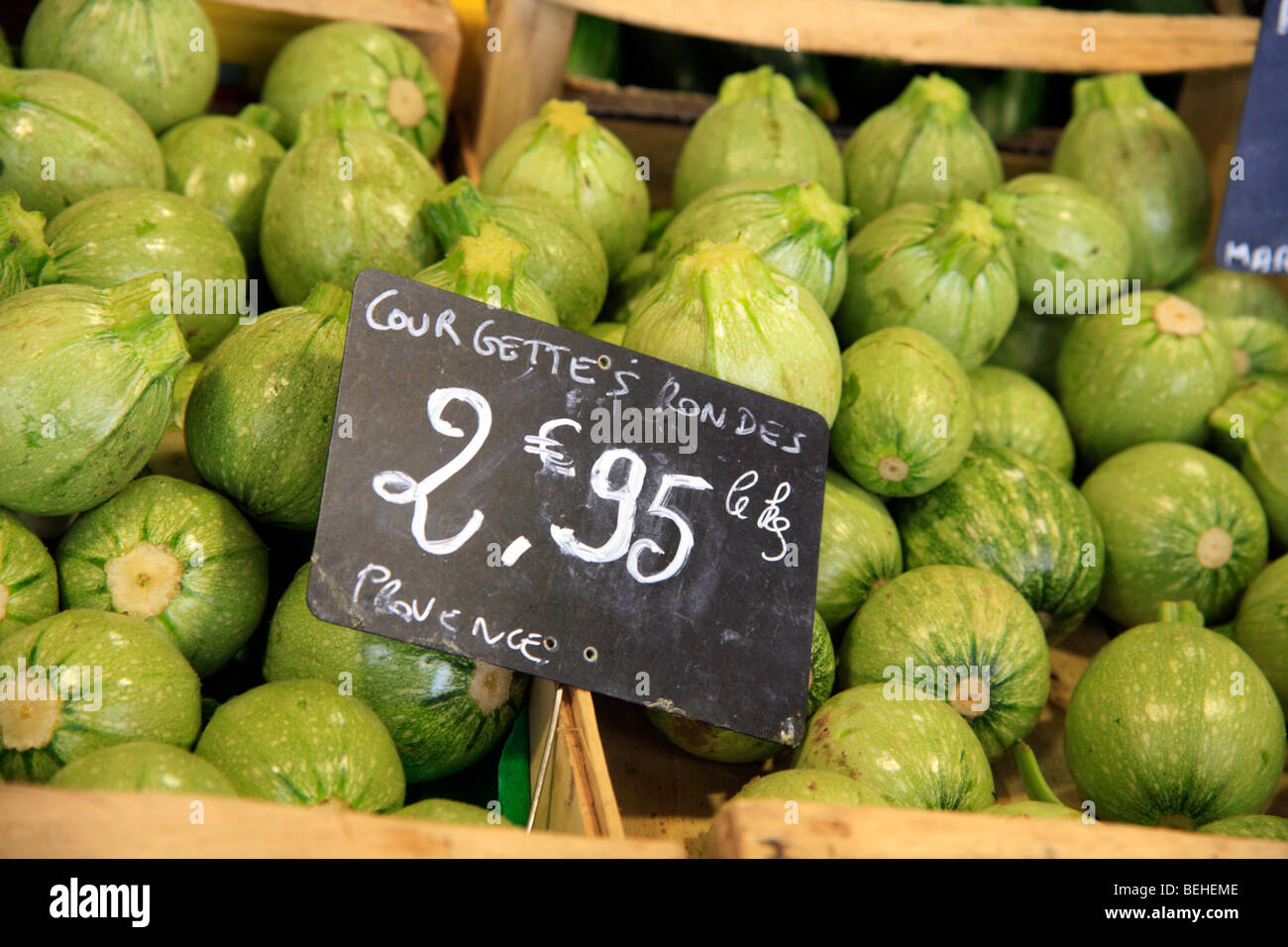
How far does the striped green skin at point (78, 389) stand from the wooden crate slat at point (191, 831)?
59cm

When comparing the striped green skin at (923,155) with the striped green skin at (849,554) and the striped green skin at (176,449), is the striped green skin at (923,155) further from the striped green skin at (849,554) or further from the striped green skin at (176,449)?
the striped green skin at (176,449)

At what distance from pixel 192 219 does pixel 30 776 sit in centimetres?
105

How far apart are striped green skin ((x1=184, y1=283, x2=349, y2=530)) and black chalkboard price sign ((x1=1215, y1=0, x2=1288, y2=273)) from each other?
2011 mm

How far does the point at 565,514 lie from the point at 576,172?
1.08 m

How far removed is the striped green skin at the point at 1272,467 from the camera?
233 centimetres

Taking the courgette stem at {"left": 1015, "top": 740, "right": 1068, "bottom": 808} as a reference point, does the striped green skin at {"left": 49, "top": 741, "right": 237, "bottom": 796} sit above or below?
above

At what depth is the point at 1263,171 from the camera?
243cm

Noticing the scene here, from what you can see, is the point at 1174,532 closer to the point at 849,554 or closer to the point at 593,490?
the point at 849,554

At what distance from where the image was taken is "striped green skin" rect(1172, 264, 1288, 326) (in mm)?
2758

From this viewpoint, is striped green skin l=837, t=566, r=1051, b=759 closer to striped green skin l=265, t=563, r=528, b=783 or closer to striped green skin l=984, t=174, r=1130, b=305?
striped green skin l=265, t=563, r=528, b=783

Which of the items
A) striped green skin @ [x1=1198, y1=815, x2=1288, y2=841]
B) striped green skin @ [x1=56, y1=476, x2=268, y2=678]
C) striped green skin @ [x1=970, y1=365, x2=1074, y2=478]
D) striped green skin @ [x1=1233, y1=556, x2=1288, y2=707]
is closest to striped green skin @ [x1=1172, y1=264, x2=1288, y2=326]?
striped green skin @ [x1=970, y1=365, x2=1074, y2=478]

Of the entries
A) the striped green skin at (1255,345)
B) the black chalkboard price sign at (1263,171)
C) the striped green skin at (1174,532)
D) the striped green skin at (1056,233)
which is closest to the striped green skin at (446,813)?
the striped green skin at (1174,532)

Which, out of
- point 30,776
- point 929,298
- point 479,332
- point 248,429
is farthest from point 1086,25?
point 30,776

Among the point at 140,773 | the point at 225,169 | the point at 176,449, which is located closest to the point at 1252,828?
the point at 140,773
